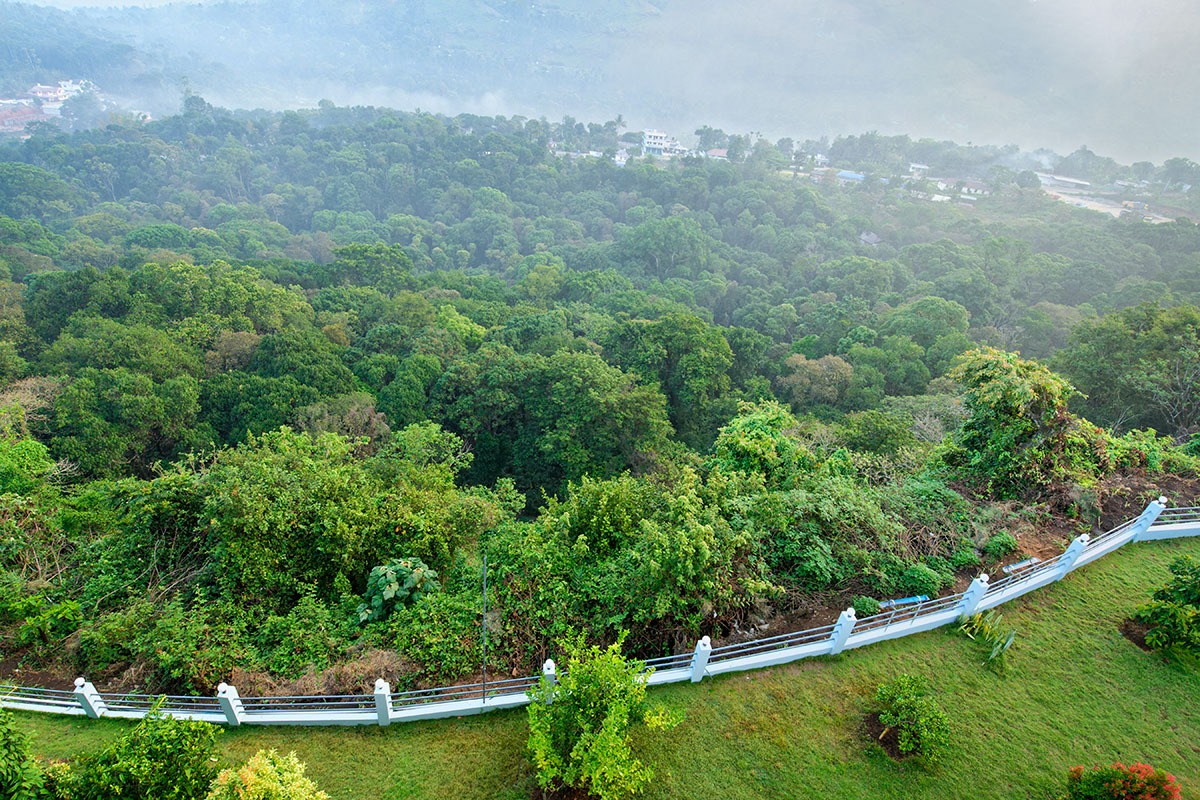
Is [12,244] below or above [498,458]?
above

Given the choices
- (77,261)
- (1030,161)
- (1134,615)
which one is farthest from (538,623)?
(1030,161)

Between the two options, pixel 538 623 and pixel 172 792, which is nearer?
pixel 172 792

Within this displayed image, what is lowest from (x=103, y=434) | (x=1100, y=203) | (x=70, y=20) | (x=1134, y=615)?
(x=103, y=434)

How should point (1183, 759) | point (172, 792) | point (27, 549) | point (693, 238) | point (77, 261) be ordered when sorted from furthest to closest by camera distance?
point (693, 238), point (77, 261), point (27, 549), point (1183, 759), point (172, 792)

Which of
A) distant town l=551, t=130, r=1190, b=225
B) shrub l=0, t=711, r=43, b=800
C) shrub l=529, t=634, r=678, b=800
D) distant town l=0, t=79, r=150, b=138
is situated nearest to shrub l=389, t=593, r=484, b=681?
shrub l=529, t=634, r=678, b=800

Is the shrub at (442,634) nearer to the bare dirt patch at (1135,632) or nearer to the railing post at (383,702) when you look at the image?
the railing post at (383,702)

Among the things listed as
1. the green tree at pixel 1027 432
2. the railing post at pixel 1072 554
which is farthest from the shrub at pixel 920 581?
the green tree at pixel 1027 432

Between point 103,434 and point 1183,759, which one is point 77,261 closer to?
point 103,434
